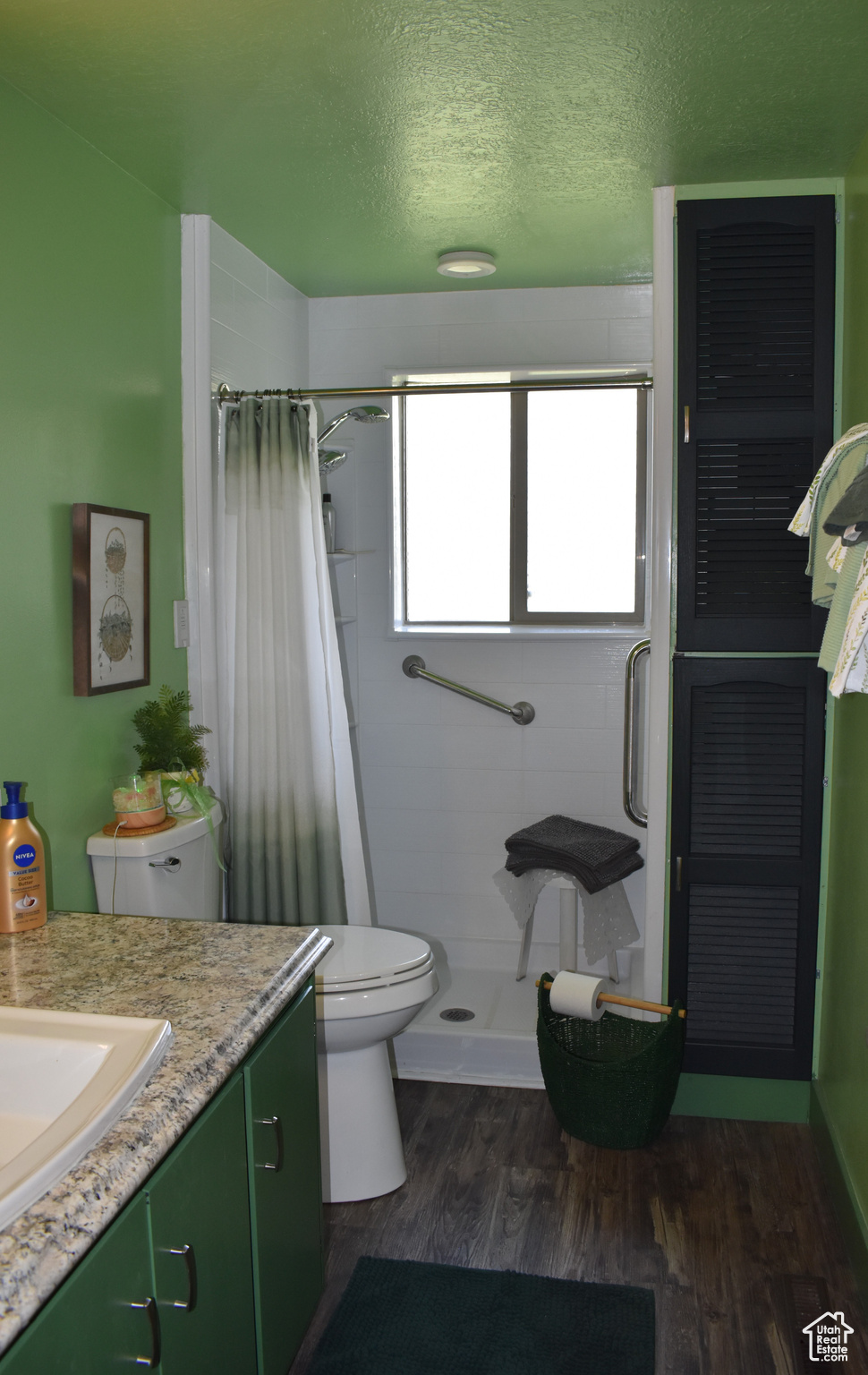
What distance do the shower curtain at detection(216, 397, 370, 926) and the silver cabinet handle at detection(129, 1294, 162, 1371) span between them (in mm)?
1599

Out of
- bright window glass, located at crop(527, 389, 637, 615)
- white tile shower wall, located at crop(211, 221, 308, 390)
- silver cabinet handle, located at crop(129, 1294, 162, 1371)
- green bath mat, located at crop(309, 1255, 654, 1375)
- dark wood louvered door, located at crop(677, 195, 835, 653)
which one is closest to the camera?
silver cabinet handle, located at crop(129, 1294, 162, 1371)

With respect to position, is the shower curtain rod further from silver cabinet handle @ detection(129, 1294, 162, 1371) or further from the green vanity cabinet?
silver cabinet handle @ detection(129, 1294, 162, 1371)

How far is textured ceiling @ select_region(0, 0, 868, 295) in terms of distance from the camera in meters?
1.67

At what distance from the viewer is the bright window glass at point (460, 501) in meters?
3.58

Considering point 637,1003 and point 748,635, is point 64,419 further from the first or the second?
point 637,1003

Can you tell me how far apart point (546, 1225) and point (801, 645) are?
1442 mm

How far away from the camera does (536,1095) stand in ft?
9.09

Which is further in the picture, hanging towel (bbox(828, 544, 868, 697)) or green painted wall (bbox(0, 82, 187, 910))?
green painted wall (bbox(0, 82, 187, 910))

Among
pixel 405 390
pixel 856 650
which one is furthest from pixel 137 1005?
pixel 405 390

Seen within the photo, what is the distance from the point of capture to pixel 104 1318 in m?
0.97

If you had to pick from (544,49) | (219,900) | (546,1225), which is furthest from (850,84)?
(546,1225)

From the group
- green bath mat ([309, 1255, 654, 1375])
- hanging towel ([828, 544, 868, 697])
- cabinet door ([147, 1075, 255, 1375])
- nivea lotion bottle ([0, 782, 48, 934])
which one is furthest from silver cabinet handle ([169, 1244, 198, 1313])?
hanging towel ([828, 544, 868, 697])

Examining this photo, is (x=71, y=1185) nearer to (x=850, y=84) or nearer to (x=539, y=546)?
(x=850, y=84)

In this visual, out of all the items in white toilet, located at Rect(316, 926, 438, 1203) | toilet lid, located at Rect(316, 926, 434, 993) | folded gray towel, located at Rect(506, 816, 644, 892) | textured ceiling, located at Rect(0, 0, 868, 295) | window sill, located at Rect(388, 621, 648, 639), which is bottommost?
white toilet, located at Rect(316, 926, 438, 1203)
